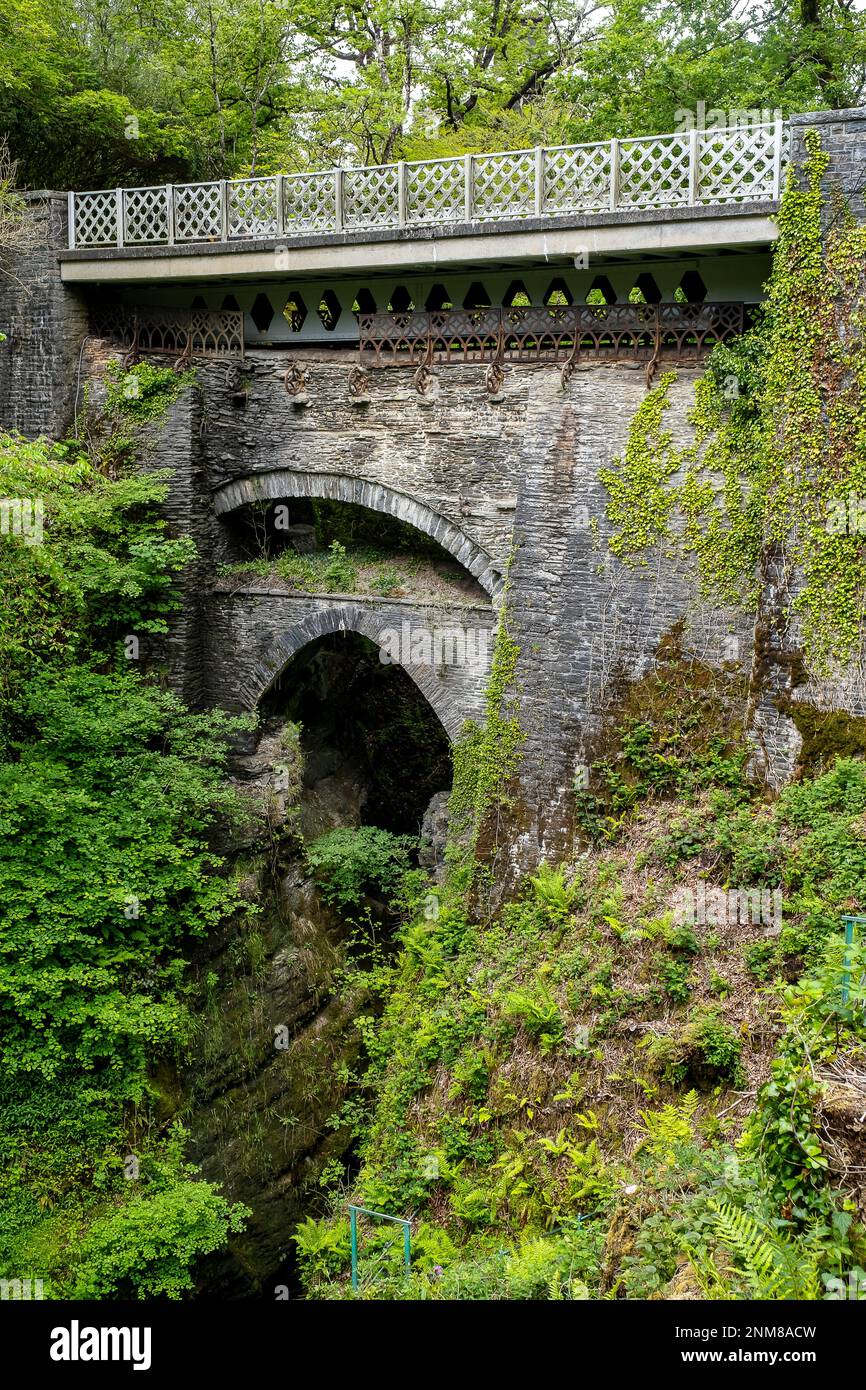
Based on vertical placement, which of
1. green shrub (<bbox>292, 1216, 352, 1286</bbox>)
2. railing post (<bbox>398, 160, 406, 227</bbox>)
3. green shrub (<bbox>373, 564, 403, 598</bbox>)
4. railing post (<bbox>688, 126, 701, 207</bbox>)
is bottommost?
green shrub (<bbox>292, 1216, 352, 1286</bbox>)

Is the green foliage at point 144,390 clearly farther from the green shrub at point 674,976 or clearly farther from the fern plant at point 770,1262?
the fern plant at point 770,1262

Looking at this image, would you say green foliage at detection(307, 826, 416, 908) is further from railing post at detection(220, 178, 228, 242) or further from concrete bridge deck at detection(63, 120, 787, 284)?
railing post at detection(220, 178, 228, 242)

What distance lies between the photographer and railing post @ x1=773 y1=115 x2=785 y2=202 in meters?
11.2

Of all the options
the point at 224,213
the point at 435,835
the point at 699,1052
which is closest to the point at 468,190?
the point at 224,213

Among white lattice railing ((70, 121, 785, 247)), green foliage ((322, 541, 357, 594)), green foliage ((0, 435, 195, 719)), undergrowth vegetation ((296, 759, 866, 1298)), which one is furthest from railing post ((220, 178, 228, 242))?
undergrowth vegetation ((296, 759, 866, 1298))

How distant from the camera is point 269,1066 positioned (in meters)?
14.9

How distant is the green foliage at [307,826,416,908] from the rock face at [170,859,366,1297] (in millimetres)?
299

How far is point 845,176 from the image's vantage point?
10.8 meters

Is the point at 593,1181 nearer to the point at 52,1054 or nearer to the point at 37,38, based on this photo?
the point at 52,1054

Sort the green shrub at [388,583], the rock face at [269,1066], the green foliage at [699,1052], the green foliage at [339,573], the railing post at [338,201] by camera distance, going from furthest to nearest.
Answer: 1. the green foliage at [339,573]
2. the green shrub at [388,583]
3. the railing post at [338,201]
4. the rock face at [269,1066]
5. the green foliage at [699,1052]

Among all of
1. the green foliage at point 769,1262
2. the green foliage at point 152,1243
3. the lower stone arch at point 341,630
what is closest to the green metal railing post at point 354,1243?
the green foliage at point 152,1243

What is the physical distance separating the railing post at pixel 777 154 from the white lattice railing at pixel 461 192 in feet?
→ 0.04

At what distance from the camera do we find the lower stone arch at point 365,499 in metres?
14.6
